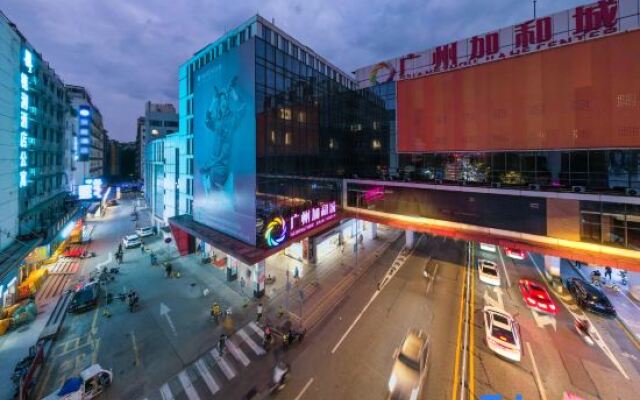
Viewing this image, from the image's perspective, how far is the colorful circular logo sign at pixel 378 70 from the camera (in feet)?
108

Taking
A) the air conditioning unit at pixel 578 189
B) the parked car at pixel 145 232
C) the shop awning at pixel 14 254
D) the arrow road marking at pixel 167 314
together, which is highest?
the air conditioning unit at pixel 578 189

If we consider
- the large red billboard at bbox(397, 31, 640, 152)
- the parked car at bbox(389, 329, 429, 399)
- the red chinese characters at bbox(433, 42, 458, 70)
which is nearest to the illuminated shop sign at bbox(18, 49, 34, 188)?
the parked car at bbox(389, 329, 429, 399)

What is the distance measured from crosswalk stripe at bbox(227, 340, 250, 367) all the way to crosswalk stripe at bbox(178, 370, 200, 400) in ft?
9.19

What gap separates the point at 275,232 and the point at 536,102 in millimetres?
28023

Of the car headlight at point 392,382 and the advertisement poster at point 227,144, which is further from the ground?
the advertisement poster at point 227,144

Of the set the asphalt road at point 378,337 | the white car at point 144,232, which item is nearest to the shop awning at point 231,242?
the asphalt road at point 378,337

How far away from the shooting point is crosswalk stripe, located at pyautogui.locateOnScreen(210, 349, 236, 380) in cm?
1448

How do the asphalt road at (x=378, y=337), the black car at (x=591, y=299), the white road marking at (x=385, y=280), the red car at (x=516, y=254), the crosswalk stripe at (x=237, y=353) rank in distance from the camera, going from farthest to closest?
the red car at (x=516, y=254), the black car at (x=591, y=299), the white road marking at (x=385, y=280), the crosswalk stripe at (x=237, y=353), the asphalt road at (x=378, y=337)

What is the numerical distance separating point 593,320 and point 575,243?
241 inches

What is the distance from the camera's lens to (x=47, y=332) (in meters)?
18.2

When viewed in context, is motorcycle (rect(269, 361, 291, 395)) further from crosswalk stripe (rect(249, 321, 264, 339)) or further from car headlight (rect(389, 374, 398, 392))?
car headlight (rect(389, 374, 398, 392))

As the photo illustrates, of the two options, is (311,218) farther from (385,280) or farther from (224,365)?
(224,365)

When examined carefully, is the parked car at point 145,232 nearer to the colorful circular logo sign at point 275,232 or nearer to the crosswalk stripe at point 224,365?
the colorful circular logo sign at point 275,232

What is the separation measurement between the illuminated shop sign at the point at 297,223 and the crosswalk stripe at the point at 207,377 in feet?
31.4
